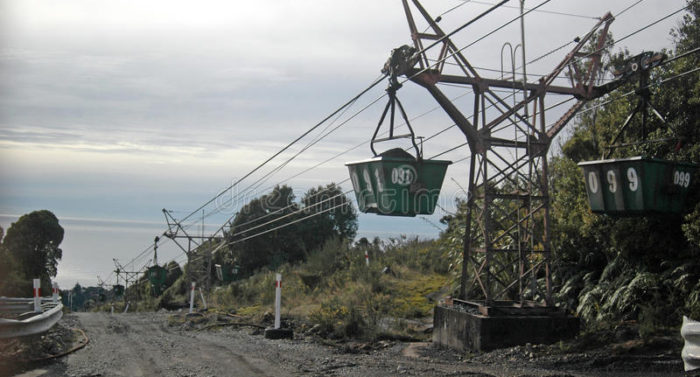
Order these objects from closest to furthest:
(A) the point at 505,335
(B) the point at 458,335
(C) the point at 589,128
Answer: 1. (A) the point at 505,335
2. (B) the point at 458,335
3. (C) the point at 589,128

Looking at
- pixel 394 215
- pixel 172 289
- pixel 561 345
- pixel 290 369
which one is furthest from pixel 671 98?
pixel 172 289

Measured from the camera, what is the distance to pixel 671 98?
13.1 meters

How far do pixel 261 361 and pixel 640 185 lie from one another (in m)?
6.63

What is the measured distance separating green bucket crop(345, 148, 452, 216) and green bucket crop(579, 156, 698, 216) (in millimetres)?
2488

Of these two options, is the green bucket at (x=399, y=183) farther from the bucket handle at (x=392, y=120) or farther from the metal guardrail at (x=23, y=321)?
the metal guardrail at (x=23, y=321)

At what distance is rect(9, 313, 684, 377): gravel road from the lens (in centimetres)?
920

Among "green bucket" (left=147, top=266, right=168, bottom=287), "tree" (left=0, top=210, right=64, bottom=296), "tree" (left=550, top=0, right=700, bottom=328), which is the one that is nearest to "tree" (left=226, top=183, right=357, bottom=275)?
"green bucket" (left=147, top=266, right=168, bottom=287)

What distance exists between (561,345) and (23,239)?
41.7 m

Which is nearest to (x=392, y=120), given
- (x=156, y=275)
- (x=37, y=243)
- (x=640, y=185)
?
(x=640, y=185)

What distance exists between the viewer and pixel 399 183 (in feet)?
32.7

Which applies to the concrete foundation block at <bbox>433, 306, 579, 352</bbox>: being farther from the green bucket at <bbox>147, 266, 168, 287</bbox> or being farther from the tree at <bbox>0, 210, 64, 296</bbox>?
the green bucket at <bbox>147, 266, 168, 287</bbox>

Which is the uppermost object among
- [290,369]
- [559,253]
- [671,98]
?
[671,98]

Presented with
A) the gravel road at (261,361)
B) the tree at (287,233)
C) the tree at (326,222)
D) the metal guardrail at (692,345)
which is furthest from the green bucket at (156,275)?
the metal guardrail at (692,345)

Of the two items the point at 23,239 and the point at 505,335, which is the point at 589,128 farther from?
the point at 23,239
